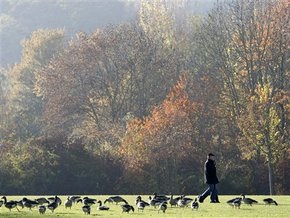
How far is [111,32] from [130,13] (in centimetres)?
8554

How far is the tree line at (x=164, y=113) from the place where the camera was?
68.4m

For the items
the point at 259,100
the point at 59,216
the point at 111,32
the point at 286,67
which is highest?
the point at 111,32

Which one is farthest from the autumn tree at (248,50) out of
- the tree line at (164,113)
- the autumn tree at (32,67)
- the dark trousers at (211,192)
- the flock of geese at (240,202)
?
the autumn tree at (32,67)

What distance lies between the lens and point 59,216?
27.2 metres

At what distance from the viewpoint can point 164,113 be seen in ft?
227

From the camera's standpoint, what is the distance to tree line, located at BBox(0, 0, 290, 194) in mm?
68375

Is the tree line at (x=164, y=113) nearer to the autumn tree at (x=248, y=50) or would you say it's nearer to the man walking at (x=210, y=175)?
the autumn tree at (x=248, y=50)

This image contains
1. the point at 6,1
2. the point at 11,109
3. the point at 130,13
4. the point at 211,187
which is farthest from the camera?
the point at 6,1

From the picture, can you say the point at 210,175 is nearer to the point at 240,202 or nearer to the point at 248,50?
the point at 240,202

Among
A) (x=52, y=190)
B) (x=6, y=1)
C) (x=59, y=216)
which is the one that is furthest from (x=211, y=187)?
(x=6, y=1)

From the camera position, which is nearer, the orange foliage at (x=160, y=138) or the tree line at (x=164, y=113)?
the orange foliage at (x=160, y=138)

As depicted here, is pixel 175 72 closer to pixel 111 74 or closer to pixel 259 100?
pixel 111 74

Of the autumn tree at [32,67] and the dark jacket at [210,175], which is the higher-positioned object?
the autumn tree at [32,67]

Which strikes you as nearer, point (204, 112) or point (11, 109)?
point (204, 112)
